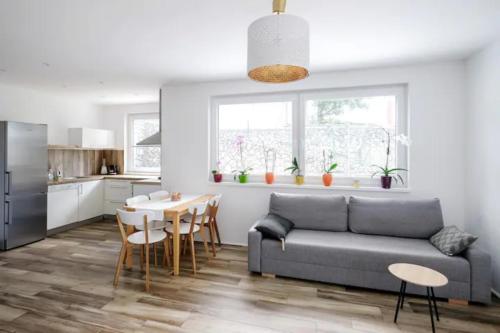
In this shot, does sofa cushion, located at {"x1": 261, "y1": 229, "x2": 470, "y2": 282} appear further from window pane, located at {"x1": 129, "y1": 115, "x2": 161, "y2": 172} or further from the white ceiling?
window pane, located at {"x1": 129, "y1": 115, "x2": 161, "y2": 172}

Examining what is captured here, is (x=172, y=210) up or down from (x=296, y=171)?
down

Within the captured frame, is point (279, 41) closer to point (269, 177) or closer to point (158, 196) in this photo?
point (269, 177)

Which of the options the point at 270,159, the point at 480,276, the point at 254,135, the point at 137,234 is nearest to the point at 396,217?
the point at 480,276

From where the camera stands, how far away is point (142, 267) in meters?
3.29

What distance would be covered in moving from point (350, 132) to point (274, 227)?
1.77 meters

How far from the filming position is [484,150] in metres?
2.83

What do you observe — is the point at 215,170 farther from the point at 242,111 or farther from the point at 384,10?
the point at 384,10

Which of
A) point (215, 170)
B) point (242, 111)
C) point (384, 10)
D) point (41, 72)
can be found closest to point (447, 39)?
point (384, 10)

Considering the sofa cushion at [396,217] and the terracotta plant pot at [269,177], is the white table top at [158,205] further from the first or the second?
the sofa cushion at [396,217]

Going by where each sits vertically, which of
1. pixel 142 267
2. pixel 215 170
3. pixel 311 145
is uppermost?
pixel 311 145

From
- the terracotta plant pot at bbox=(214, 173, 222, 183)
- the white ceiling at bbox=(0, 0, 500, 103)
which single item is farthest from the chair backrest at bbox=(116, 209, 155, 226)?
the white ceiling at bbox=(0, 0, 500, 103)

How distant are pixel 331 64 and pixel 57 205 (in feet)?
16.0

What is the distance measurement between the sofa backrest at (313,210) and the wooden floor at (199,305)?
75cm

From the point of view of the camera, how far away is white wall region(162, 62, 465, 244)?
10.7ft
